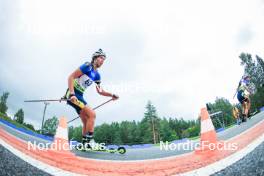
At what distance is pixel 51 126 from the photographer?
82.0 inches

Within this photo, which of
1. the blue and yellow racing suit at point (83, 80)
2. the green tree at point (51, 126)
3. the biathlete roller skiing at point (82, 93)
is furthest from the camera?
the blue and yellow racing suit at point (83, 80)

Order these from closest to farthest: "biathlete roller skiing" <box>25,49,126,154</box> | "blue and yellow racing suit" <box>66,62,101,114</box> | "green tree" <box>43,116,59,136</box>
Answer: "green tree" <box>43,116,59,136</box> → "biathlete roller skiing" <box>25,49,126,154</box> → "blue and yellow racing suit" <box>66,62,101,114</box>

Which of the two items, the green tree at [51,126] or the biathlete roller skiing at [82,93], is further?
the biathlete roller skiing at [82,93]

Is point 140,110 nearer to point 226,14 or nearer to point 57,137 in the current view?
point 57,137

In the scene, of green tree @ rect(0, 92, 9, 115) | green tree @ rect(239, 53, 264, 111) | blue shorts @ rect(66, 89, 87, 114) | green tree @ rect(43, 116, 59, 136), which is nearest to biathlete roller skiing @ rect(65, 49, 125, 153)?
blue shorts @ rect(66, 89, 87, 114)

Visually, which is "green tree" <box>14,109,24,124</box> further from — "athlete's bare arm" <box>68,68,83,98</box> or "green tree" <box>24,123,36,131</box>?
"athlete's bare arm" <box>68,68,83,98</box>

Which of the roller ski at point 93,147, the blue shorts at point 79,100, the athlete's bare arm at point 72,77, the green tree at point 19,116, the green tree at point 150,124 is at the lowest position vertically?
the roller ski at point 93,147

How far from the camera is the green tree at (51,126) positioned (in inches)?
80.4

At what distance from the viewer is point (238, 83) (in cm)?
222

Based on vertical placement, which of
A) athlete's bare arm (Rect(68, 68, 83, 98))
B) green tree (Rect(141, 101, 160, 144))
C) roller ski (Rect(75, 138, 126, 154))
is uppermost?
athlete's bare arm (Rect(68, 68, 83, 98))

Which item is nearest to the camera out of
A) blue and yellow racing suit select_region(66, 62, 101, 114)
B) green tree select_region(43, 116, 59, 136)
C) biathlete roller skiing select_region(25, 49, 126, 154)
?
green tree select_region(43, 116, 59, 136)

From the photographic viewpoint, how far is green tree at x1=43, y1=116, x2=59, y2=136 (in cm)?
204

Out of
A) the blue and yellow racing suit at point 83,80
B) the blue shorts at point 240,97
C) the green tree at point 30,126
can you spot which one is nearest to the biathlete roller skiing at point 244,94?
the blue shorts at point 240,97

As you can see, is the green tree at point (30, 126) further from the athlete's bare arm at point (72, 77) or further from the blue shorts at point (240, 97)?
the blue shorts at point (240, 97)
